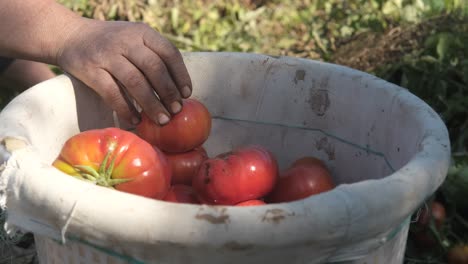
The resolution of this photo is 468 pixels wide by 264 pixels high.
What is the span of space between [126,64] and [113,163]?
23 centimetres

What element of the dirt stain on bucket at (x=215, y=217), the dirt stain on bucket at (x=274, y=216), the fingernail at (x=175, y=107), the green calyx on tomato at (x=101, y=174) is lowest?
the fingernail at (x=175, y=107)

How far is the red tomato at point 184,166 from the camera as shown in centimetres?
148

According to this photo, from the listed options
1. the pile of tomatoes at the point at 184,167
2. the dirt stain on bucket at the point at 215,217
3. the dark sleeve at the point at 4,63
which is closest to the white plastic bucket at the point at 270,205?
the dirt stain on bucket at the point at 215,217

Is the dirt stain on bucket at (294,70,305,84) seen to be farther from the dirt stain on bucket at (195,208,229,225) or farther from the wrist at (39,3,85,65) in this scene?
the dirt stain on bucket at (195,208,229,225)

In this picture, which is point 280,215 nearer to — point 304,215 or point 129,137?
point 304,215

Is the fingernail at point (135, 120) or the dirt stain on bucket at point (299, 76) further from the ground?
the dirt stain on bucket at point (299, 76)

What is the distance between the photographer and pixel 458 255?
1804mm

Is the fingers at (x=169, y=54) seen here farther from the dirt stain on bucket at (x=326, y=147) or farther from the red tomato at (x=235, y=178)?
the dirt stain on bucket at (x=326, y=147)

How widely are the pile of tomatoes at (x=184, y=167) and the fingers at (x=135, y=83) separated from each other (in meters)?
0.07

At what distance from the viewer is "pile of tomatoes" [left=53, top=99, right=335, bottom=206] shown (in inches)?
46.4

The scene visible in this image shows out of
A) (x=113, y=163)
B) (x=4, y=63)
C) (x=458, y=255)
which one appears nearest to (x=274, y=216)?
(x=113, y=163)

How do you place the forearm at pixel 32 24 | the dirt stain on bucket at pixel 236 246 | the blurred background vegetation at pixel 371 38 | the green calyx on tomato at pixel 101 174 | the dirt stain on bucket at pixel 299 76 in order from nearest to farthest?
the dirt stain on bucket at pixel 236 246
the green calyx on tomato at pixel 101 174
the forearm at pixel 32 24
the dirt stain on bucket at pixel 299 76
the blurred background vegetation at pixel 371 38

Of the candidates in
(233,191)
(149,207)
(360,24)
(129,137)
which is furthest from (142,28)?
(360,24)

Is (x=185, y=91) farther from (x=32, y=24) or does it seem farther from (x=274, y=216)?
(x=274, y=216)
